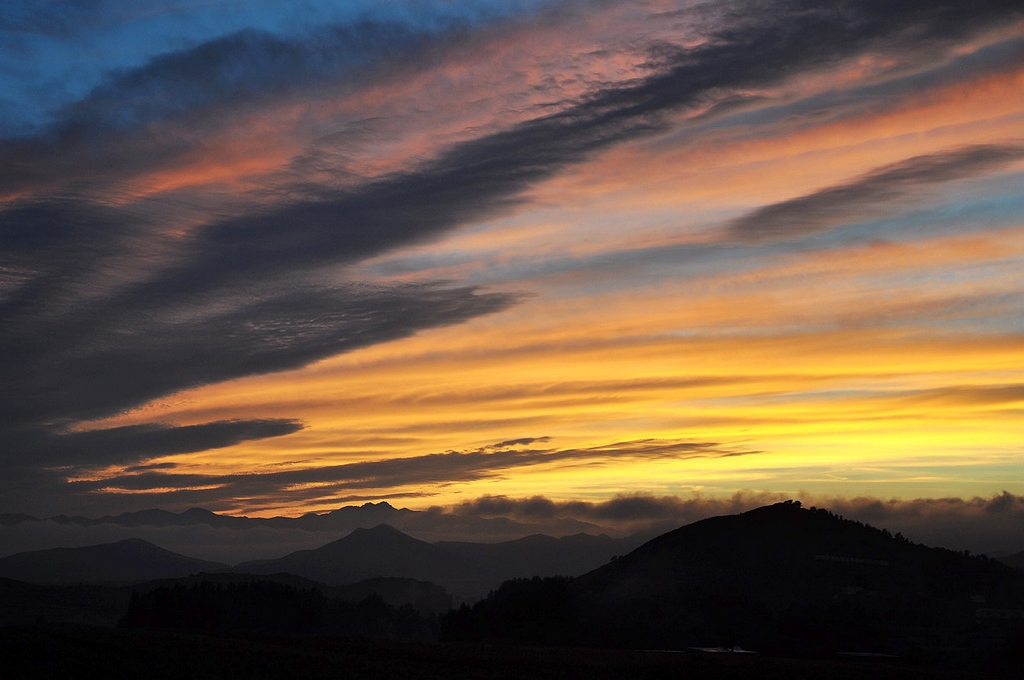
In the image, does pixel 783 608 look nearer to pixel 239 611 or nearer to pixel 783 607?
pixel 783 607

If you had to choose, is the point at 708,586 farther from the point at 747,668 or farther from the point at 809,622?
the point at 747,668

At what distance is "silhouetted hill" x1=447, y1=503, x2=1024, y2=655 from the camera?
13575cm

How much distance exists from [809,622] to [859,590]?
44009mm

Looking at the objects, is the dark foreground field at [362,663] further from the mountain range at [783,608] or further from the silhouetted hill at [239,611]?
the silhouetted hill at [239,611]

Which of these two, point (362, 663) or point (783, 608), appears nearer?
point (362, 663)

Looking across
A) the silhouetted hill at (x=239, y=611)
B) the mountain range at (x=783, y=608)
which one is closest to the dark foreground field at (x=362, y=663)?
the mountain range at (x=783, y=608)

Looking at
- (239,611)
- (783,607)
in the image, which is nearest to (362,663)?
(239,611)

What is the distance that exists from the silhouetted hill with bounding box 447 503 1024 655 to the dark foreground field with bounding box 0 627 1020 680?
2583 centimetres

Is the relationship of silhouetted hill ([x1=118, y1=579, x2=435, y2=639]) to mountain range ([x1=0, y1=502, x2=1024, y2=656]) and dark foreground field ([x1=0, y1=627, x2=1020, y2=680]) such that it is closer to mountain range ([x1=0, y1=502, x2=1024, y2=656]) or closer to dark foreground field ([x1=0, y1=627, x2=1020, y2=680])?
mountain range ([x1=0, y1=502, x2=1024, y2=656])

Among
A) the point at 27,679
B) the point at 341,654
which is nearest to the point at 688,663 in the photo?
the point at 341,654

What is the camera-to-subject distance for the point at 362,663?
300ft

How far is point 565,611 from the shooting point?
16162 cm

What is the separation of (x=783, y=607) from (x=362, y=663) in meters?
102

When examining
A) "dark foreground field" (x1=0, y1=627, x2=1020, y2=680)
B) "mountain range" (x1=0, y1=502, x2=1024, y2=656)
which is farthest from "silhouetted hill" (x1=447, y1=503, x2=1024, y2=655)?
"dark foreground field" (x1=0, y1=627, x2=1020, y2=680)
